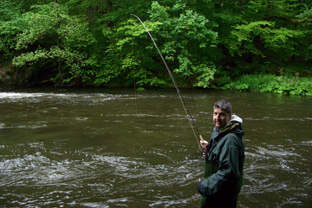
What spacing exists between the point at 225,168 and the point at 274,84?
16494 millimetres

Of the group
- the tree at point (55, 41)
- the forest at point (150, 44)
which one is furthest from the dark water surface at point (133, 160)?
the tree at point (55, 41)

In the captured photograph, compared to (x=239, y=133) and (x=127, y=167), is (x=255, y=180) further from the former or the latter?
(x=239, y=133)

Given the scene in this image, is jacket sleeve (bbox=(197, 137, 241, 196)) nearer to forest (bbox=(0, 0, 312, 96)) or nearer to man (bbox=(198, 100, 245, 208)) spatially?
man (bbox=(198, 100, 245, 208))

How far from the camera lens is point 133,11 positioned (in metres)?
19.3

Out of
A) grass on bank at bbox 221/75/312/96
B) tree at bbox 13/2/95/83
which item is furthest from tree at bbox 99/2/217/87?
grass on bank at bbox 221/75/312/96

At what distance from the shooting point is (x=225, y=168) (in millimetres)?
2062

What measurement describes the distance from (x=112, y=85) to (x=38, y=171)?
16.6 metres

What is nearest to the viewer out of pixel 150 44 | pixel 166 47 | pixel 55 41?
pixel 166 47

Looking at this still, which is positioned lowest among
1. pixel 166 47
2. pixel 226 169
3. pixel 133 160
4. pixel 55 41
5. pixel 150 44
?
pixel 133 160

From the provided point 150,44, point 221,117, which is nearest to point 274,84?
point 150,44

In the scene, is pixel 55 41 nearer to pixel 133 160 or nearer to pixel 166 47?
pixel 166 47

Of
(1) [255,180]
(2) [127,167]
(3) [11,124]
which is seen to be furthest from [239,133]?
(3) [11,124]

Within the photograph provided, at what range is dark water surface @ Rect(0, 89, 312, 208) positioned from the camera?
3693 mm

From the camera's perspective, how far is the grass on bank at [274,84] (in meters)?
15.5
